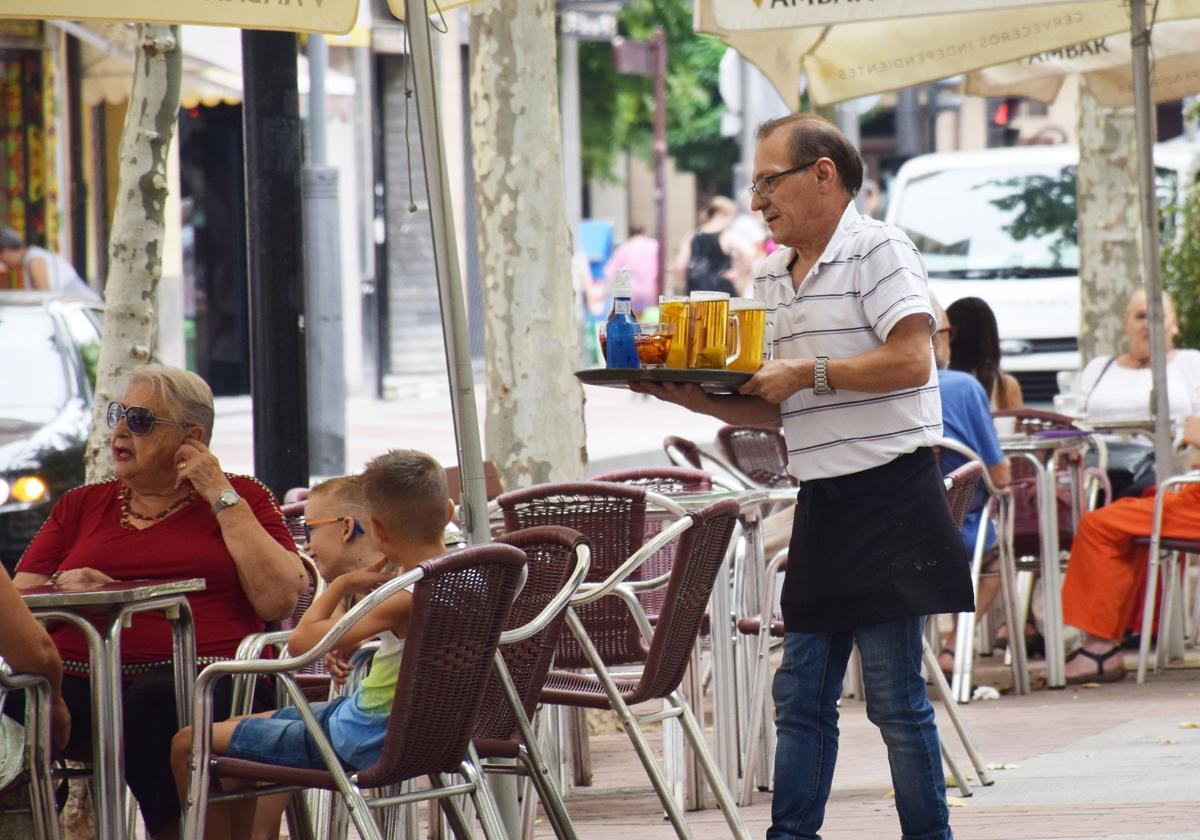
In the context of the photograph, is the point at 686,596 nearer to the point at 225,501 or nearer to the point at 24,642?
the point at 225,501

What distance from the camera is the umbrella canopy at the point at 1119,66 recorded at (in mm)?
10391

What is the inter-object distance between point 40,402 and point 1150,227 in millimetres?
5142

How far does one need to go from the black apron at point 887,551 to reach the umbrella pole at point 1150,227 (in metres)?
3.88

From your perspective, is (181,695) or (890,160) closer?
(181,695)

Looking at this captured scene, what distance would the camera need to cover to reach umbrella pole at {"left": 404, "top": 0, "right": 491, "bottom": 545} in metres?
4.82

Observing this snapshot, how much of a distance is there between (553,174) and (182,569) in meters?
3.57

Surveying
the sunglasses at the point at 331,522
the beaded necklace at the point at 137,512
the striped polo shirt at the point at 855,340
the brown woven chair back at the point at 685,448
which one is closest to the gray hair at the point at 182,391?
the beaded necklace at the point at 137,512

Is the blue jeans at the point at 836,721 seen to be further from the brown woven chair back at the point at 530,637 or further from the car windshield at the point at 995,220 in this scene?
the car windshield at the point at 995,220

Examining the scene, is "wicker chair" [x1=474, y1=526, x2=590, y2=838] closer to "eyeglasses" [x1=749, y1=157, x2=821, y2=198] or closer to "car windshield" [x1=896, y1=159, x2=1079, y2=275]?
"eyeglasses" [x1=749, y1=157, x2=821, y2=198]

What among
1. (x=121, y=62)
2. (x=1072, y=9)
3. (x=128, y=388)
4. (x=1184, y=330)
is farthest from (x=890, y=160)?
(x=128, y=388)

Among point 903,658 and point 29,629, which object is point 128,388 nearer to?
point 29,629

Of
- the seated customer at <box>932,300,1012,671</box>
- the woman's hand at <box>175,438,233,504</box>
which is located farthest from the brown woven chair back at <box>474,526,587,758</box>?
the seated customer at <box>932,300,1012,671</box>

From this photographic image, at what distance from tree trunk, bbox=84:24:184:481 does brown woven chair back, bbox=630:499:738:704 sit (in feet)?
7.35

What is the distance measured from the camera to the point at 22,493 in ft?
30.7
